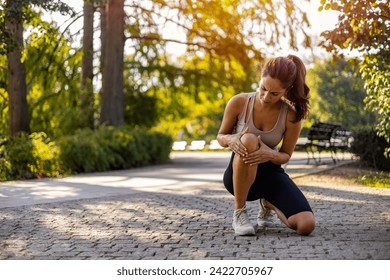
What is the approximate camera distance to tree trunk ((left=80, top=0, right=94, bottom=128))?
1480 cm

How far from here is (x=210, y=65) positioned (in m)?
15.3

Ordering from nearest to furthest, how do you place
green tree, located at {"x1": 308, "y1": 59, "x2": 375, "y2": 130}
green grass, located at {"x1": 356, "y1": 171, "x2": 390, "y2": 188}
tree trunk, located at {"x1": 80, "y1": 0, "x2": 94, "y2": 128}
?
green grass, located at {"x1": 356, "y1": 171, "x2": 390, "y2": 188} → tree trunk, located at {"x1": 80, "y1": 0, "x2": 94, "y2": 128} → green tree, located at {"x1": 308, "y1": 59, "x2": 375, "y2": 130}

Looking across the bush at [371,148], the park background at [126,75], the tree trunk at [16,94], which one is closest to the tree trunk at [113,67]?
the park background at [126,75]

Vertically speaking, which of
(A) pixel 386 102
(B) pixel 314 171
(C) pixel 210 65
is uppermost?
(C) pixel 210 65

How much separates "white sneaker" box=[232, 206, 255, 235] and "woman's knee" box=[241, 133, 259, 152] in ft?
1.81

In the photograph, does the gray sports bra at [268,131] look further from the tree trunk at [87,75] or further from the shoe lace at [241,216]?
the tree trunk at [87,75]

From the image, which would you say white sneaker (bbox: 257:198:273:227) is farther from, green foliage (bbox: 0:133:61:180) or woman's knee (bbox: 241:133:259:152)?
green foliage (bbox: 0:133:61:180)

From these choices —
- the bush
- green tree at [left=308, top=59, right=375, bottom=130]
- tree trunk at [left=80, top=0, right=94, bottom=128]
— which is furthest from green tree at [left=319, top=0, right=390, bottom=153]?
green tree at [left=308, top=59, right=375, bottom=130]

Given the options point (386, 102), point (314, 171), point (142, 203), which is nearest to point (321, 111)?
point (314, 171)

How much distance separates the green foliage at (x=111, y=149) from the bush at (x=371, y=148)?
4.24 meters

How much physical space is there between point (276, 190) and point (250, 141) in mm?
580
